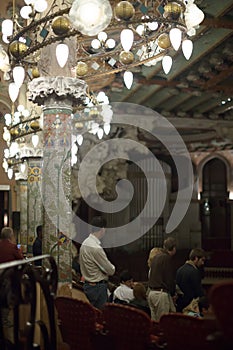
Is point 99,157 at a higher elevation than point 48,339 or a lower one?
higher

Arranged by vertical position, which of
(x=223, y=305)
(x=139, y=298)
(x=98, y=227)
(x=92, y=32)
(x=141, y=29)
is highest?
(x=141, y=29)

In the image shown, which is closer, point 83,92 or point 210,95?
point 83,92

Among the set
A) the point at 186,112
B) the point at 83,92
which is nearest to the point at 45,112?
the point at 83,92

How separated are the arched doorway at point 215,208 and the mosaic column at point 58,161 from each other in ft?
52.8

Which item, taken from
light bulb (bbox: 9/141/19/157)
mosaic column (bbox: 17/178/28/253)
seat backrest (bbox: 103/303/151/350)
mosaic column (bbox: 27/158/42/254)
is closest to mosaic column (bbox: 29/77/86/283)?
seat backrest (bbox: 103/303/151/350)

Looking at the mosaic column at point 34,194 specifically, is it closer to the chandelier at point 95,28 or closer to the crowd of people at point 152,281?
the chandelier at point 95,28

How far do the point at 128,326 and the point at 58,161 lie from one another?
3082 mm

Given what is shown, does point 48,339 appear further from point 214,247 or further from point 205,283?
point 214,247

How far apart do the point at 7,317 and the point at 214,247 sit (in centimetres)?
1820

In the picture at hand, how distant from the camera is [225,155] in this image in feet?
73.2

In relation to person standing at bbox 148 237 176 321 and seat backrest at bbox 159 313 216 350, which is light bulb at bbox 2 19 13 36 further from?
seat backrest at bbox 159 313 216 350

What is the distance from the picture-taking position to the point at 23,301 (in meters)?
4.16

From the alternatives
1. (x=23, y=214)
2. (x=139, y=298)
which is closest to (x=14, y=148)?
(x=23, y=214)

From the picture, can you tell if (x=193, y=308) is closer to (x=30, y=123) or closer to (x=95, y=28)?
(x=95, y=28)
